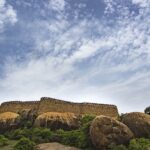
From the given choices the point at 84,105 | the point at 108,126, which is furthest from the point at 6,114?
the point at 108,126

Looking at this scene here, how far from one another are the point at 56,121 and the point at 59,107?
283 cm

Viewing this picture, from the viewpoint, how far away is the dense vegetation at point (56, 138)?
29.1 m

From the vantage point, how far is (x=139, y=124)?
3127cm

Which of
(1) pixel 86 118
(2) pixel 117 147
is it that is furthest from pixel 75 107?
(2) pixel 117 147

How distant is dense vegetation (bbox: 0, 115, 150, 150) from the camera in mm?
29078

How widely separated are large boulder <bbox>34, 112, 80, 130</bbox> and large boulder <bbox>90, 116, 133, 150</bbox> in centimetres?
773

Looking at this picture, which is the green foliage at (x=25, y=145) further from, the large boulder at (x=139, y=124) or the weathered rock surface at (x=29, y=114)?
the large boulder at (x=139, y=124)

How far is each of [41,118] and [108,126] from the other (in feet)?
33.3

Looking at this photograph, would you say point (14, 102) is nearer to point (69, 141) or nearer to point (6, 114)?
point (6, 114)

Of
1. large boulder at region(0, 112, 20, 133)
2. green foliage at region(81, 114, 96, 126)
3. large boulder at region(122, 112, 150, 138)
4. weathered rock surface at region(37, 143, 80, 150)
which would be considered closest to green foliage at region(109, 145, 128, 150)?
large boulder at region(122, 112, 150, 138)

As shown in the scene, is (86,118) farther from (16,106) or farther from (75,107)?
(16,106)

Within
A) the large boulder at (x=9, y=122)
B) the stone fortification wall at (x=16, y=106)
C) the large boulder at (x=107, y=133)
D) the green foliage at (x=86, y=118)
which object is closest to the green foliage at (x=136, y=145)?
the large boulder at (x=107, y=133)

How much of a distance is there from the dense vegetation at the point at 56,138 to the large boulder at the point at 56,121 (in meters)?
0.96

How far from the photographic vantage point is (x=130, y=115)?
1273 inches
